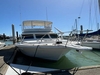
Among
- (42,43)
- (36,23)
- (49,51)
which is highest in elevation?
(36,23)

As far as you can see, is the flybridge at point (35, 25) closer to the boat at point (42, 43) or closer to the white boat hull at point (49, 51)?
the boat at point (42, 43)

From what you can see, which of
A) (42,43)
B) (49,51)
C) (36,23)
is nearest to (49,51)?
(49,51)

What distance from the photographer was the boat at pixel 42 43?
6.71 metres

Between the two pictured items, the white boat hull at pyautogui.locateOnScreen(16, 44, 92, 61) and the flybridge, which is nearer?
the white boat hull at pyautogui.locateOnScreen(16, 44, 92, 61)

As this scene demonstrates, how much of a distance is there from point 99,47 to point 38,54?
10.8m

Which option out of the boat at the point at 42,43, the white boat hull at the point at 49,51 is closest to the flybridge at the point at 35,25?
the boat at the point at 42,43

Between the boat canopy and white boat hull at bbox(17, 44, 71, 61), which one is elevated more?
the boat canopy

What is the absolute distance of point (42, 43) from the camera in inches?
315

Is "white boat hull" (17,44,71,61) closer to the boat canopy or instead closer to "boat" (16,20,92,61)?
"boat" (16,20,92,61)

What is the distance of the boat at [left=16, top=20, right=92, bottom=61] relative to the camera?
6.71 metres

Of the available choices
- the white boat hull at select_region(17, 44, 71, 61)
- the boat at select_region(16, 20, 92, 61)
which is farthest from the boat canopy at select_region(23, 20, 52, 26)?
the white boat hull at select_region(17, 44, 71, 61)

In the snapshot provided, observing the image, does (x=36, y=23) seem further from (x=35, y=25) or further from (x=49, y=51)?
(x=49, y=51)

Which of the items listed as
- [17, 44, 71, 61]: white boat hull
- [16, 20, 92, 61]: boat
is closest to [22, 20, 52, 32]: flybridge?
[16, 20, 92, 61]: boat

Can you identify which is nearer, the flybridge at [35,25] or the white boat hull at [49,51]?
the white boat hull at [49,51]
